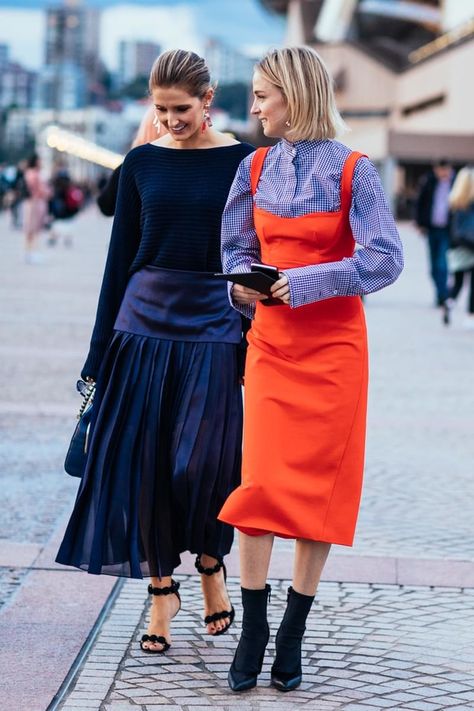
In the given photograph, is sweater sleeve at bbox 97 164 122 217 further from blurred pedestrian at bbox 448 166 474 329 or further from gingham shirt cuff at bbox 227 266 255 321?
blurred pedestrian at bbox 448 166 474 329

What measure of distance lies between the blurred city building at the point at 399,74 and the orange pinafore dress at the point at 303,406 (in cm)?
6128

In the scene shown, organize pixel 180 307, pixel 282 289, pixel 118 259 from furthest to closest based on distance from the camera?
pixel 118 259, pixel 180 307, pixel 282 289

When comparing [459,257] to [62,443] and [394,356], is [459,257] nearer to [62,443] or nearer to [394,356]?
[394,356]

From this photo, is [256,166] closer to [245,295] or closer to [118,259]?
[245,295]

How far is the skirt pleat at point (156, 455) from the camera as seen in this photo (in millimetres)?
4043

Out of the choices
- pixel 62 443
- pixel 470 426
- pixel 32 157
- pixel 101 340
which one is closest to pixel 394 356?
pixel 470 426

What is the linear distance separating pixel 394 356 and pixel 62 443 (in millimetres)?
4922

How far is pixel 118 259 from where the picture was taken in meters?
4.17

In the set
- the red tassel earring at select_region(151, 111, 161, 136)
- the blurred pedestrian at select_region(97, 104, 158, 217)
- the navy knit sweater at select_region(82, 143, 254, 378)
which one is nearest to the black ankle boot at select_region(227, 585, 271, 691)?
the navy knit sweater at select_region(82, 143, 254, 378)

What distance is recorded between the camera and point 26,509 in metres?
5.99

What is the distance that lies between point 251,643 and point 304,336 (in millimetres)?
834

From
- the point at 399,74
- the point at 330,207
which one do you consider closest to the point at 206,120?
the point at 330,207

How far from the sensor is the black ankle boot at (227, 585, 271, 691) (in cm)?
378

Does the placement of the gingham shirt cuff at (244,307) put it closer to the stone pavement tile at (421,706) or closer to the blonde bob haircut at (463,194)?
the stone pavement tile at (421,706)
